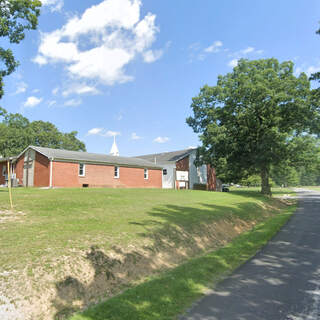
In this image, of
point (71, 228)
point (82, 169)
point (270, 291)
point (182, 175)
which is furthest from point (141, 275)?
point (182, 175)

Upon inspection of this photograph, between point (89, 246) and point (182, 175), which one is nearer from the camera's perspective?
point (89, 246)

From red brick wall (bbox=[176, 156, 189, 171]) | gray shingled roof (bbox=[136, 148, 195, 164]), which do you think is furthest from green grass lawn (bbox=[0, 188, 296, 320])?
gray shingled roof (bbox=[136, 148, 195, 164])

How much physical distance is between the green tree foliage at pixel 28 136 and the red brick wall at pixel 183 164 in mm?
35322

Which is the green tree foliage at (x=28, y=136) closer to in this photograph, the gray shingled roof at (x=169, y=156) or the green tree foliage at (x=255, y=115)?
the gray shingled roof at (x=169, y=156)

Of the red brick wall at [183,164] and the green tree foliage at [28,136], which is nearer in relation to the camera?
the red brick wall at [183,164]

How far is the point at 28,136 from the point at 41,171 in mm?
34956

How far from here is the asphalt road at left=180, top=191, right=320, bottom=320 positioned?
418cm

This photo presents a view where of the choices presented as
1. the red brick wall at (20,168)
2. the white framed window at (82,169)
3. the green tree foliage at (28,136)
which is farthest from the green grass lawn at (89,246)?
the green tree foliage at (28,136)

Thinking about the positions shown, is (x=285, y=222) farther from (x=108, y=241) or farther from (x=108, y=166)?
(x=108, y=166)

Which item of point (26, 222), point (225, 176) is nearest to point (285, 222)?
point (26, 222)

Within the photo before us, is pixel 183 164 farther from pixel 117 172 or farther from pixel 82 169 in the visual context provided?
pixel 82 169

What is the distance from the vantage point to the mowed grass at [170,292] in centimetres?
432

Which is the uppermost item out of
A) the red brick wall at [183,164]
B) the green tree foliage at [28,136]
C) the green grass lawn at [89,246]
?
the green tree foliage at [28,136]

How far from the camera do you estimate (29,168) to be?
2797 cm
